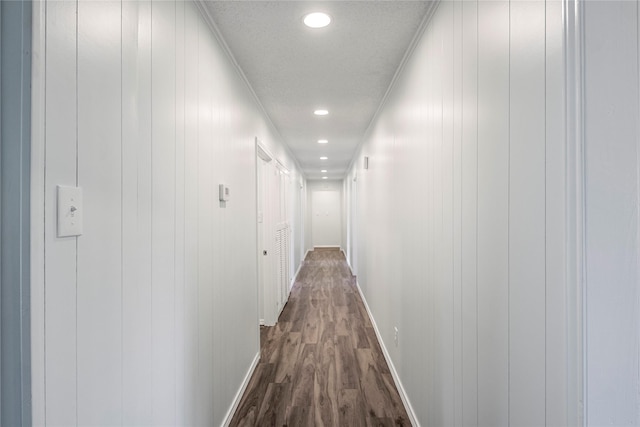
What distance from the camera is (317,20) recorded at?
5.75 ft

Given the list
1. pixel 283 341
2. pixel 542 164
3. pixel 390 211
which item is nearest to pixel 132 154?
pixel 542 164

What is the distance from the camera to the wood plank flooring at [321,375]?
2.16 metres

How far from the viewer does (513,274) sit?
3.05ft

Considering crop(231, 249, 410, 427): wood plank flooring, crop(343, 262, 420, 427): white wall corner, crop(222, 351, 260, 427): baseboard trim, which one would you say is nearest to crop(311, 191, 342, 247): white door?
crop(231, 249, 410, 427): wood plank flooring

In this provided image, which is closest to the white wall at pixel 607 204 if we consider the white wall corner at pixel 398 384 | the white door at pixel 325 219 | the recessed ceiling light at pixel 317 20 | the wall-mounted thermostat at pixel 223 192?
the recessed ceiling light at pixel 317 20

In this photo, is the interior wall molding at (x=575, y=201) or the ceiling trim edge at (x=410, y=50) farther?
the ceiling trim edge at (x=410, y=50)

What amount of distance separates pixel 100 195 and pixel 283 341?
2864 millimetres

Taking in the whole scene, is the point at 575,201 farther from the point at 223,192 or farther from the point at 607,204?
the point at 223,192

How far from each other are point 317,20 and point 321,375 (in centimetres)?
249

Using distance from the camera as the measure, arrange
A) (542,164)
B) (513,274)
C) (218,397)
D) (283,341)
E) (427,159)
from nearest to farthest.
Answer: (542,164)
(513,274)
(427,159)
(218,397)
(283,341)

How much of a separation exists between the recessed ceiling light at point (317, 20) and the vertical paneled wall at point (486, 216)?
53cm

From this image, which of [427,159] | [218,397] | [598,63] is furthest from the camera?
[218,397]

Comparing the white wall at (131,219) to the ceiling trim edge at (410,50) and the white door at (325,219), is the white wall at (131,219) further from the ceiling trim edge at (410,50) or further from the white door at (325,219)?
the white door at (325,219)

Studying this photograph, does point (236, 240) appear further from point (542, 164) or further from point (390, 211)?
point (542, 164)
